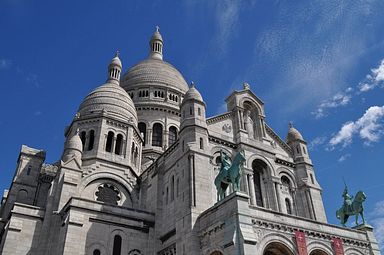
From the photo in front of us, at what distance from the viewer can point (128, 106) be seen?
4122cm

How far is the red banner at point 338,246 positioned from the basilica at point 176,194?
8cm

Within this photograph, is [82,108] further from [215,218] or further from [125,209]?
[215,218]

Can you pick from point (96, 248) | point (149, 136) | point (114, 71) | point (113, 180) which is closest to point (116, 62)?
→ point (114, 71)

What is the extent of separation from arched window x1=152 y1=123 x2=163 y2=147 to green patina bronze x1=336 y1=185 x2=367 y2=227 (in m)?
24.5

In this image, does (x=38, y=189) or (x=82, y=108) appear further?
(x=82, y=108)

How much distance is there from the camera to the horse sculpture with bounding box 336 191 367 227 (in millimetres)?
29359

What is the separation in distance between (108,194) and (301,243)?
18.2m

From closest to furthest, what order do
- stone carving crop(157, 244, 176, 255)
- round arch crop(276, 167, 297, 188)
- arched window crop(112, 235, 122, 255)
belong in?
stone carving crop(157, 244, 176, 255)
arched window crop(112, 235, 122, 255)
round arch crop(276, 167, 297, 188)

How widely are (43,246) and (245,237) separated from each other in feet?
51.9

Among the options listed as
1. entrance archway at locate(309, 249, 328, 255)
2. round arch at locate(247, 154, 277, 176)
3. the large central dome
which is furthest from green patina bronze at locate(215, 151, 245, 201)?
the large central dome

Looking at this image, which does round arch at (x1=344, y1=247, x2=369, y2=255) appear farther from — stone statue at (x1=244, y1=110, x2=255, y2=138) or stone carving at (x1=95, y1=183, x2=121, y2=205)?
stone carving at (x1=95, y1=183, x2=121, y2=205)

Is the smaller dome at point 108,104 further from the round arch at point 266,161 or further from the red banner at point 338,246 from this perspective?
the red banner at point 338,246

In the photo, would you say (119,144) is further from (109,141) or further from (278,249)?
(278,249)

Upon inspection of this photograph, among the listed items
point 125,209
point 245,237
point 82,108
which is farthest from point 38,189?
point 245,237
